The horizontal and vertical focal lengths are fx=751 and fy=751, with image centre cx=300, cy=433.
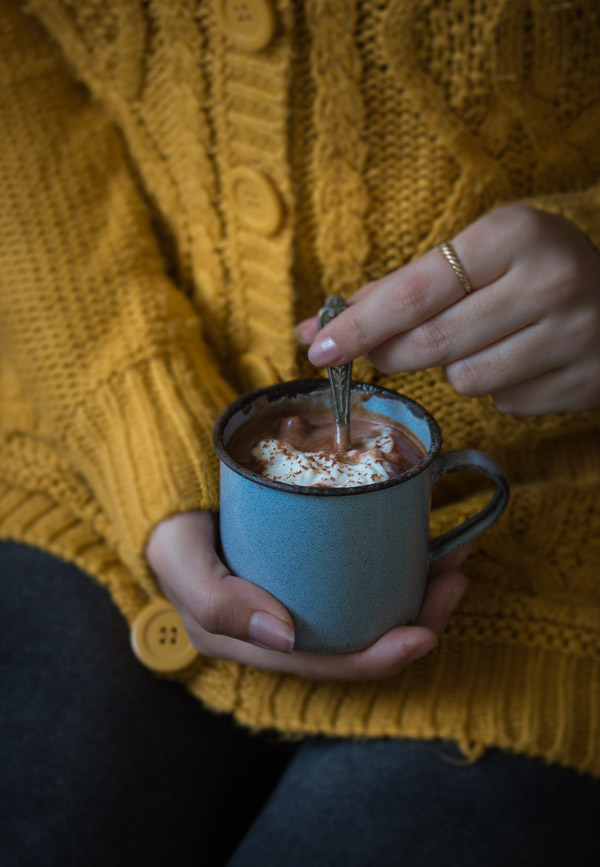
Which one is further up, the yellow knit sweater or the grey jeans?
the yellow knit sweater

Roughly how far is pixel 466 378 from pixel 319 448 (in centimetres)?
11

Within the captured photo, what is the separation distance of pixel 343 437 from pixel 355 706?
0.25m

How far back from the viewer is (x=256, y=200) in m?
0.61

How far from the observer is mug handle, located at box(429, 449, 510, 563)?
426 mm

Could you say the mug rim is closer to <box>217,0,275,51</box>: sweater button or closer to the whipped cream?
the whipped cream

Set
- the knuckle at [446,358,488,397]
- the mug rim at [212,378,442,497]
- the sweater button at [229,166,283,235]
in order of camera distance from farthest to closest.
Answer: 1. the sweater button at [229,166,283,235]
2. the knuckle at [446,358,488,397]
3. the mug rim at [212,378,442,497]

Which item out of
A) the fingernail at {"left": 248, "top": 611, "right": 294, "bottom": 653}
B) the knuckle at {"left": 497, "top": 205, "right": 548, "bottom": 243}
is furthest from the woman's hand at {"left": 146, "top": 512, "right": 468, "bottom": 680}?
the knuckle at {"left": 497, "top": 205, "right": 548, "bottom": 243}

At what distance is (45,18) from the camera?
688 millimetres

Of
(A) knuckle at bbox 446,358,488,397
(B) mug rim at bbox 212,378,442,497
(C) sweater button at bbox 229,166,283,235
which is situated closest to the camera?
(B) mug rim at bbox 212,378,442,497

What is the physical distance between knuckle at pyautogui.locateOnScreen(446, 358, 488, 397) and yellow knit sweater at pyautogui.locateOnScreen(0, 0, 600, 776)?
23mm

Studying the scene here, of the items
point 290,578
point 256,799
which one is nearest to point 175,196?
point 290,578

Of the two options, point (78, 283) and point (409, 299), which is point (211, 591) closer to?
point (409, 299)

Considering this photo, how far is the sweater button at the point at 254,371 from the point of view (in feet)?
2.06

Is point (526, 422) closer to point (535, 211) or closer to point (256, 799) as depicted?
point (535, 211)
